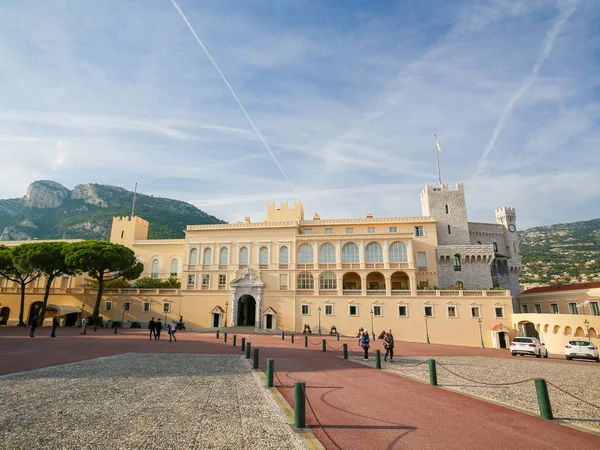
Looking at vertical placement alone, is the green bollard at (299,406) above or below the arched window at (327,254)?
below

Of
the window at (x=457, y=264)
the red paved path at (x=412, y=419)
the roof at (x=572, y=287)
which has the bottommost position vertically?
the red paved path at (x=412, y=419)

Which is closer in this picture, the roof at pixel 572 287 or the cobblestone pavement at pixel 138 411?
the cobblestone pavement at pixel 138 411

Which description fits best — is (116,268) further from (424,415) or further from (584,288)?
(584,288)

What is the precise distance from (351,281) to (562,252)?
387 feet

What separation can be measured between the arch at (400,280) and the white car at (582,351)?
21737 millimetres

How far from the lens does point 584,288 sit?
3816cm

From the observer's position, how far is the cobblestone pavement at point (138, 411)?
21.3 ft

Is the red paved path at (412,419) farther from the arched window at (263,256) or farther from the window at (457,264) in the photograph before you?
the window at (457,264)

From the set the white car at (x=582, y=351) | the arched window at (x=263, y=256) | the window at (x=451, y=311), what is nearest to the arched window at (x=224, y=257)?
the arched window at (x=263, y=256)

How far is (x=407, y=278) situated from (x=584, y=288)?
1883cm

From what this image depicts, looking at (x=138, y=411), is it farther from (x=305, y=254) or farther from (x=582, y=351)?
(x=305, y=254)

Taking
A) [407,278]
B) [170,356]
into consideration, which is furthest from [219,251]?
[170,356]

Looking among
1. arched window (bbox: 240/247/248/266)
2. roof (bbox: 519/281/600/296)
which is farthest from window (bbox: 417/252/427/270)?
arched window (bbox: 240/247/248/266)

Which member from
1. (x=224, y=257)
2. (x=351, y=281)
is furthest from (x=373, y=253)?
(x=224, y=257)
